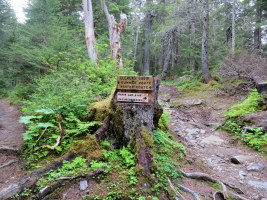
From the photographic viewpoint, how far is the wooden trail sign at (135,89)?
3.86 metres

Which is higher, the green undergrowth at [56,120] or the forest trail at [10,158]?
the green undergrowth at [56,120]

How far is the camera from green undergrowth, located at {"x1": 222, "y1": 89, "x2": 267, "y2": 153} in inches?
215

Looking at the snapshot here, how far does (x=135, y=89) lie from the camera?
386 centimetres

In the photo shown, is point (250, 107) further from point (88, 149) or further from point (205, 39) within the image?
point (205, 39)

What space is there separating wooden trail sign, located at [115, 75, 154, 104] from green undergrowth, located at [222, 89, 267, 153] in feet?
13.1

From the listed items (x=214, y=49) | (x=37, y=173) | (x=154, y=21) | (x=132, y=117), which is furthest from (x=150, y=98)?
(x=154, y=21)

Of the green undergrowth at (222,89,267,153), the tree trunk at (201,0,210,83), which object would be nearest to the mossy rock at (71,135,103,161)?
the green undergrowth at (222,89,267,153)

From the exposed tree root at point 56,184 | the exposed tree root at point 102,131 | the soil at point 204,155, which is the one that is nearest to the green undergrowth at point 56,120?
the exposed tree root at point 102,131

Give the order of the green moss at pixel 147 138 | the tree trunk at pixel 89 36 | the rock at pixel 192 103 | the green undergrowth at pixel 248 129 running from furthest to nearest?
the tree trunk at pixel 89 36 < the rock at pixel 192 103 < the green undergrowth at pixel 248 129 < the green moss at pixel 147 138

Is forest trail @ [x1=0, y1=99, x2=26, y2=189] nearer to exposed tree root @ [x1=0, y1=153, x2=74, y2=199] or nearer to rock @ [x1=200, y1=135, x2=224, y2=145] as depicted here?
exposed tree root @ [x1=0, y1=153, x2=74, y2=199]

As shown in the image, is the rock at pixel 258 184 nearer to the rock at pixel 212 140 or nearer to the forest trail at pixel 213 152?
the forest trail at pixel 213 152

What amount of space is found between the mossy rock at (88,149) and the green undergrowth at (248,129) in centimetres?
483

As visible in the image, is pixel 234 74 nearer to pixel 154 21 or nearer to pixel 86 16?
pixel 86 16

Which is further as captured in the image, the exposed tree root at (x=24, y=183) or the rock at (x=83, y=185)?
the rock at (x=83, y=185)
